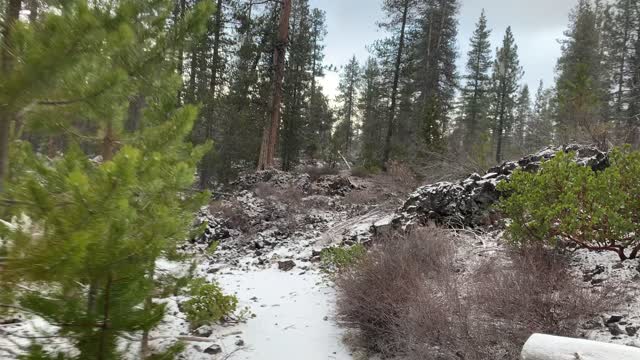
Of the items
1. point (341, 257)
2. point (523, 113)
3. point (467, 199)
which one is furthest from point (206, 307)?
point (523, 113)

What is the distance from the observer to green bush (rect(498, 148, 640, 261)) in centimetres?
479

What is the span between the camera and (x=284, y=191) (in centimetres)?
1539

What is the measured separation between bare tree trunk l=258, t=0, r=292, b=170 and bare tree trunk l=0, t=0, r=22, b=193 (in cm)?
1547

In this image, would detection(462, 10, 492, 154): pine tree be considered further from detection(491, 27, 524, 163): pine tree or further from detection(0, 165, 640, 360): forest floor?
detection(0, 165, 640, 360): forest floor

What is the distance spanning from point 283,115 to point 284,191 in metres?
9.61

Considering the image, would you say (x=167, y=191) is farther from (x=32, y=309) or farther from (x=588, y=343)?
(x=588, y=343)

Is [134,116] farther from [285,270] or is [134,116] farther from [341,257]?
[285,270]

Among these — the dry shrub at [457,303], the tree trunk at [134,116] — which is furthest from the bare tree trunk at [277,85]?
the tree trunk at [134,116]

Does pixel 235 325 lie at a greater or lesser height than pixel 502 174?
lesser

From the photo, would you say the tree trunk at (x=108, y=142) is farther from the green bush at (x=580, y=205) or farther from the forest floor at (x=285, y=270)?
the green bush at (x=580, y=205)

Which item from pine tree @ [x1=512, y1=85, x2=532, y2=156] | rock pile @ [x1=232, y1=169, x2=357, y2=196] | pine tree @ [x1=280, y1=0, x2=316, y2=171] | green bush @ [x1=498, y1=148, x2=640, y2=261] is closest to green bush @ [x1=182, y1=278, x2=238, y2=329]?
green bush @ [x1=498, y1=148, x2=640, y2=261]

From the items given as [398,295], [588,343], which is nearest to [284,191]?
[398,295]

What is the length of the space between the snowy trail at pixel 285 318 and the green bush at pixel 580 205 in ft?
9.02

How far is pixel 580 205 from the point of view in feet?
16.4
